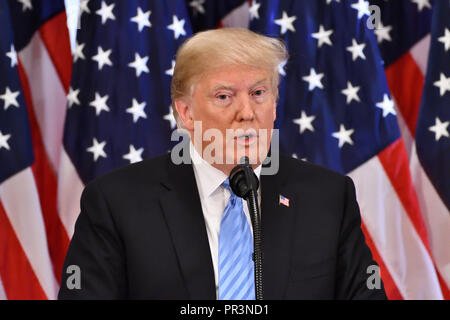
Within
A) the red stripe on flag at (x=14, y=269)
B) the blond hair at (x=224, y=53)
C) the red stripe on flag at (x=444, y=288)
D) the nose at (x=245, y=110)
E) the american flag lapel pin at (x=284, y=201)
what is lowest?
the red stripe on flag at (x=444, y=288)

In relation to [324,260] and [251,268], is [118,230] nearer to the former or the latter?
[251,268]

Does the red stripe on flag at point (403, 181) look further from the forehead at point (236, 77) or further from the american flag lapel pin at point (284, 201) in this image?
the forehead at point (236, 77)

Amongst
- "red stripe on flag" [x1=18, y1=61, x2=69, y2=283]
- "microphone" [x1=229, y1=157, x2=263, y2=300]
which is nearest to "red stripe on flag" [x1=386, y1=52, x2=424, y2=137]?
"red stripe on flag" [x1=18, y1=61, x2=69, y2=283]

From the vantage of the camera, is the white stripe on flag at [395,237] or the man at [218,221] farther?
the white stripe on flag at [395,237]

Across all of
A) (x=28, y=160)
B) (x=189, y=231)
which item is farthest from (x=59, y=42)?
(x=189, y=231)

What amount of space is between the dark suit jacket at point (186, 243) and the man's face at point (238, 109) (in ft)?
0.62

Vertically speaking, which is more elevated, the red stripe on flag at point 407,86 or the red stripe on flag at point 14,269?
the red stripe on flag at point 407,86

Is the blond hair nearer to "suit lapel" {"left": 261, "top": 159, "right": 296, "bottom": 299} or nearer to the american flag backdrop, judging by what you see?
"suit lapel" {"left": 261, "top": 159, "right": 296, "bottom": 299}

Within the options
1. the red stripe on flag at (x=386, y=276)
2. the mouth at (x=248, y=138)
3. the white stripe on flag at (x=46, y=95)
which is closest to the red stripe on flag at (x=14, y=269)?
the white stripe on flag at (x=46, y=95)

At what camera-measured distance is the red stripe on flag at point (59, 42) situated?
11.7 feet

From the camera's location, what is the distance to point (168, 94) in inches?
130

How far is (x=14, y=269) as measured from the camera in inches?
131

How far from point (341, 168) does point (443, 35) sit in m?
0.79
